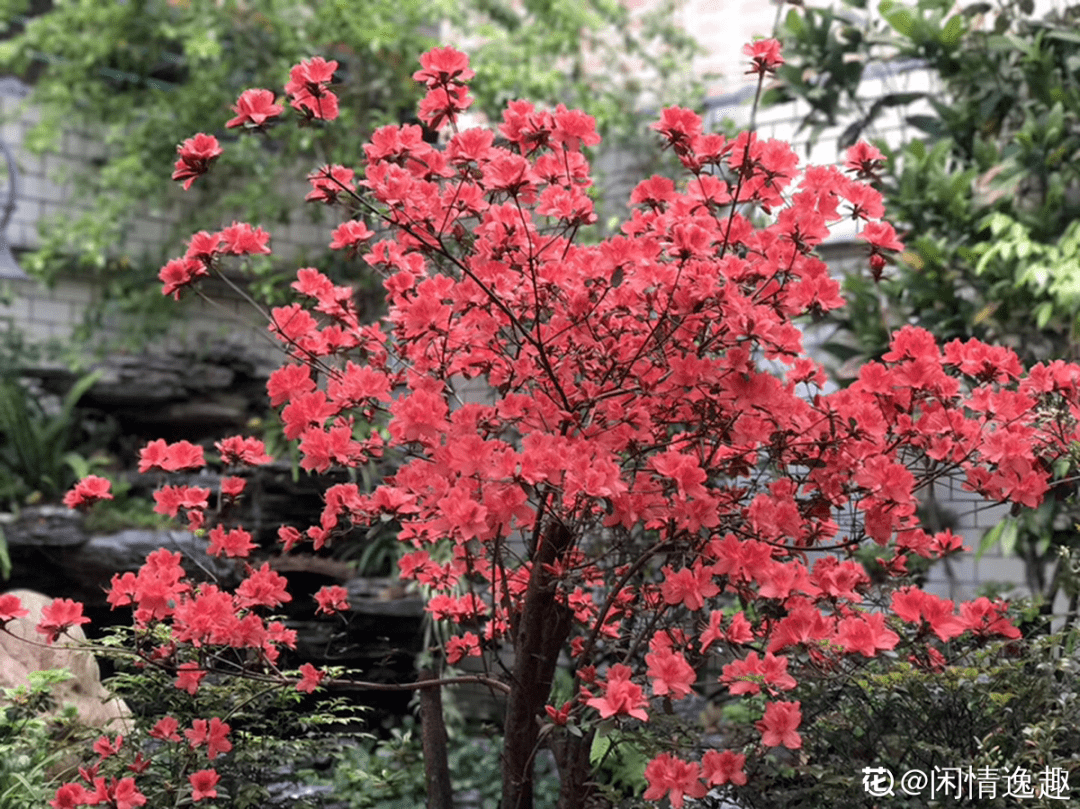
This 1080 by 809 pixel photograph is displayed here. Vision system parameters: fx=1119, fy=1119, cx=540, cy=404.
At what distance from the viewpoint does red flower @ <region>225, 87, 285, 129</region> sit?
6.22ft

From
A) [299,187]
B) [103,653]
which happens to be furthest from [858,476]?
[299,187]

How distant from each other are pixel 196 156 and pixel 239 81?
5.01m

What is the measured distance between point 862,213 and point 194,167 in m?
1.21

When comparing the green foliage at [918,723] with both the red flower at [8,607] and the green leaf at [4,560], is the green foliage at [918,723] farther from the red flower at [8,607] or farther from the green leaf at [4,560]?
the green leaf at [4,560]

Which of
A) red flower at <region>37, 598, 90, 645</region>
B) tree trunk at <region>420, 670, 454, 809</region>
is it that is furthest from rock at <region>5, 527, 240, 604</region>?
red flower at <region>37, 598, 90, 645</region>

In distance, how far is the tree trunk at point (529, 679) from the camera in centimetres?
231

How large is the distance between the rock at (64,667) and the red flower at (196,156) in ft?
4.70

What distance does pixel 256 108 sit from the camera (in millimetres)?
1905

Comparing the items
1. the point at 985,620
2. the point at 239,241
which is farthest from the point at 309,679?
the point at 985,620

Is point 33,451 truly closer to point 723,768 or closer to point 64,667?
point 64,667

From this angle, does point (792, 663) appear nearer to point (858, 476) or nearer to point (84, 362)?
point (858, 476)

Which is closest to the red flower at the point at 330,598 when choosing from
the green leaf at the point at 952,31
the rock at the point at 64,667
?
the rock at the point at 64,667

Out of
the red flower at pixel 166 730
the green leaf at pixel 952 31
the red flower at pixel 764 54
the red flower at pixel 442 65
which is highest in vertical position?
the green leaf at pixel 952 31

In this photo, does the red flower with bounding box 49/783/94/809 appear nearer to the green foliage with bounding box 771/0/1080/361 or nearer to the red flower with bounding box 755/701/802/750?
the red flower with bounding box 755/701/802/750
